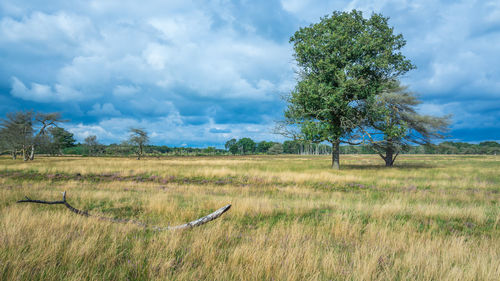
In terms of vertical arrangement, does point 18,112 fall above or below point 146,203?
above

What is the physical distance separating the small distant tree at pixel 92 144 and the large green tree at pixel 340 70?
326 ft

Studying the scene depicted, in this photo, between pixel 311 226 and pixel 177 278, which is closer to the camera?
pixel 177 278

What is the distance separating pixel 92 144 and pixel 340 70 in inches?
4144

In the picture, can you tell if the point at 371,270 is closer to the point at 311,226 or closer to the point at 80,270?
the point at 311,226

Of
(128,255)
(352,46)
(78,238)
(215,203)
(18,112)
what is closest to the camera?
(128,255)

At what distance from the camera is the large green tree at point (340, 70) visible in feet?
73.1

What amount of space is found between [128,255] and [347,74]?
972 inches

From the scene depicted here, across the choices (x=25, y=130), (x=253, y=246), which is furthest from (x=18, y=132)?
(x=253, y=246)

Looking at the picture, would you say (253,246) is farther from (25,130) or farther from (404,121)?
(25,130)

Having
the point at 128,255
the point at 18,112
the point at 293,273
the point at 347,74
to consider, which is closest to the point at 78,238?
the point at 128,255

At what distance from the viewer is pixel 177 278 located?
120 inches

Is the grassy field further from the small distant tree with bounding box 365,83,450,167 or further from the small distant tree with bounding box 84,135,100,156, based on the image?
the small distant tree with bounding box 84,135,100,156

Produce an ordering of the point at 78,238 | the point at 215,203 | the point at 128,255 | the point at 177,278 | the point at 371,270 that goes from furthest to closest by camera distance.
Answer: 1. the point at 215,203
2. the point at 78,238
3. the point at 128,255
4. the point at 371,270
5. the point at 177,278

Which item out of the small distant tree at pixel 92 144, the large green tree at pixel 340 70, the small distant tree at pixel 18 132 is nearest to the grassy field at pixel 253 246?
the large green tree at pixel 340 70
